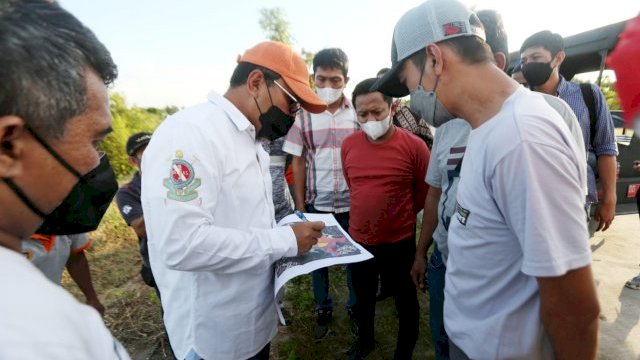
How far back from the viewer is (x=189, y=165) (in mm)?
1232

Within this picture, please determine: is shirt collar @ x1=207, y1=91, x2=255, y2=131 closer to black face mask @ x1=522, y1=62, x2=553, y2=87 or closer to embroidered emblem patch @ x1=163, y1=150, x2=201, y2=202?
embroidered emblem patch @ x1=163, y1=150, x2=201, y2=202

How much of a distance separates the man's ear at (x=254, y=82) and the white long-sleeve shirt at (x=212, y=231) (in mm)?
139

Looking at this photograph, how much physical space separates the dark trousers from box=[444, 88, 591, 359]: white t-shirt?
3.58ft

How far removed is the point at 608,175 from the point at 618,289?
1690mm

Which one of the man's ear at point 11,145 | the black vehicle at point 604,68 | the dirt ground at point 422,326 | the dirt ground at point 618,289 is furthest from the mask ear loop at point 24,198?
the dirt ground at point 618,289

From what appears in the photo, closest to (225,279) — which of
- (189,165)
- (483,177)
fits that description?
(189,165)

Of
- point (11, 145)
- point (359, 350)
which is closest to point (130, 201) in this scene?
point (359, 350)

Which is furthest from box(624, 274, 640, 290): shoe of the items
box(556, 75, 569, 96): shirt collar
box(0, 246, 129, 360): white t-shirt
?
box(0, 246, 129, 360): white t-shirt

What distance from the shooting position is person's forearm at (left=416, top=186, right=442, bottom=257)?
219 cm

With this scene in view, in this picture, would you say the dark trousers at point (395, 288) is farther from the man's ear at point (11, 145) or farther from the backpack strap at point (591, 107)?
the man's ear at point (11, 145)

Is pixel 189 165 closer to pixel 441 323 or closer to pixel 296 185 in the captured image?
pixel 441 323

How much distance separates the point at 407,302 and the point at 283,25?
16.7 meters

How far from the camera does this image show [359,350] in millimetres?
2637

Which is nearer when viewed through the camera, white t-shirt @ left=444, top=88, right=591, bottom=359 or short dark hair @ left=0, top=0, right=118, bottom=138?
short dark hair @ left=0, top=0, right=118, bottom=138
